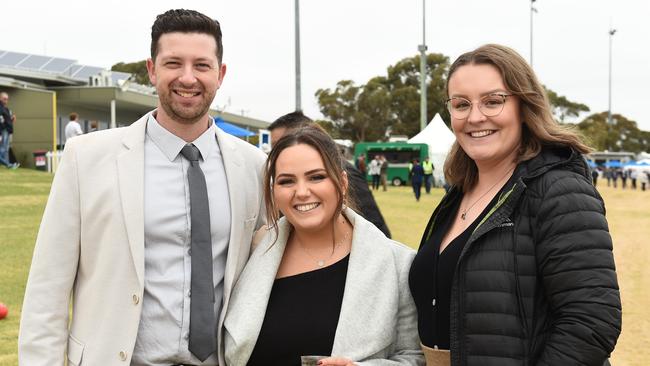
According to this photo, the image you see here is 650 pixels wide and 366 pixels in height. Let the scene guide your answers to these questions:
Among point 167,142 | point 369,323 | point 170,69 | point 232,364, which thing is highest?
point 170,69

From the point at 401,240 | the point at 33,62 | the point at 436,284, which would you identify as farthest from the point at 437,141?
the point at 436,284

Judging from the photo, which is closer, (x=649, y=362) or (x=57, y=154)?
(x=649, y=362)

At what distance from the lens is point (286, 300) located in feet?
10.2

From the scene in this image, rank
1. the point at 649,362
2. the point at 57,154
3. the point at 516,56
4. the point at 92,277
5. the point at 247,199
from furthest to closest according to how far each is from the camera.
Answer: the point at 57,154 → the point at 649,362 → the point at 247,199 → the point at 92,277 → the point at 516,56

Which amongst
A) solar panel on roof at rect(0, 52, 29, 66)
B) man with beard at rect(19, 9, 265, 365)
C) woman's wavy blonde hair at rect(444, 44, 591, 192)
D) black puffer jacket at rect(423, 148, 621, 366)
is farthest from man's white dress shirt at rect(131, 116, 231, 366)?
solar panel on roof at rect(0, 52, 29, 66)

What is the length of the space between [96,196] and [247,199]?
68 centimetres

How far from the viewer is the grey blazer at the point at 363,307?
296 cm

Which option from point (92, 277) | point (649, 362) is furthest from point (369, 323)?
point (649, 362)

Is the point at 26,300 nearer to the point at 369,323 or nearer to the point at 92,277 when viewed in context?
the point at 92,277

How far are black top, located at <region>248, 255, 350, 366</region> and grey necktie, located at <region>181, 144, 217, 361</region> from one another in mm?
214

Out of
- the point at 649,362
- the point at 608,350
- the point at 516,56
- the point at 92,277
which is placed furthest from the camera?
the point at 649,362

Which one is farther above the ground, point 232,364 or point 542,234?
point 542,234

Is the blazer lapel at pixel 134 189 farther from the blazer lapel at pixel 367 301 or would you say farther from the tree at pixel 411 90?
the tree at pixel 411 90

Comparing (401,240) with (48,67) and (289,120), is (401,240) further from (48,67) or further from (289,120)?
(48,67)
